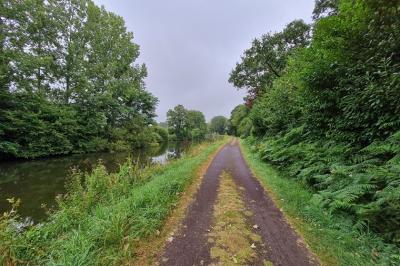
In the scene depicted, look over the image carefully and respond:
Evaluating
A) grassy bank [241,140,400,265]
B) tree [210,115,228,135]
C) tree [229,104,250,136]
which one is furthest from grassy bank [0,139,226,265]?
tree [210,115,228,135]

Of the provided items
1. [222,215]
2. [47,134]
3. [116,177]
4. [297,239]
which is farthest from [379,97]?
[47,134]

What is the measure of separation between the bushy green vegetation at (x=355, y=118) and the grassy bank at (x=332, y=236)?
0.18 m

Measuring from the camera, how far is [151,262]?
10.0 feet

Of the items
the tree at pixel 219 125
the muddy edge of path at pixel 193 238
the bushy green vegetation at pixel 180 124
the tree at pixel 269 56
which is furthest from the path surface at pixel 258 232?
the tree at pixel 219 125

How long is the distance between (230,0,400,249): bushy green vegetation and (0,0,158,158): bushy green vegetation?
1897 cm

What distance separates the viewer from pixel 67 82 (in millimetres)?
21703

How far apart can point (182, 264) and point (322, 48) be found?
7.24m

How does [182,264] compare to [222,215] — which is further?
[222,215]

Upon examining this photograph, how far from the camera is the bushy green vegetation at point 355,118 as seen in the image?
3856mm

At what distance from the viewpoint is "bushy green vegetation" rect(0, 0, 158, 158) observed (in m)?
16.2

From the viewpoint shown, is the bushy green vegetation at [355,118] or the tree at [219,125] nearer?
the bushy green vegetation at [355,118]

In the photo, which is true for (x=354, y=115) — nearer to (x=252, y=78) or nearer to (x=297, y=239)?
(x=297, y=239)

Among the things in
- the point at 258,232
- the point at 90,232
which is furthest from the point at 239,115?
the point at 90,232

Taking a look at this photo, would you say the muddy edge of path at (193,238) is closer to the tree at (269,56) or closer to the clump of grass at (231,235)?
the clump of grass at (231,235)
